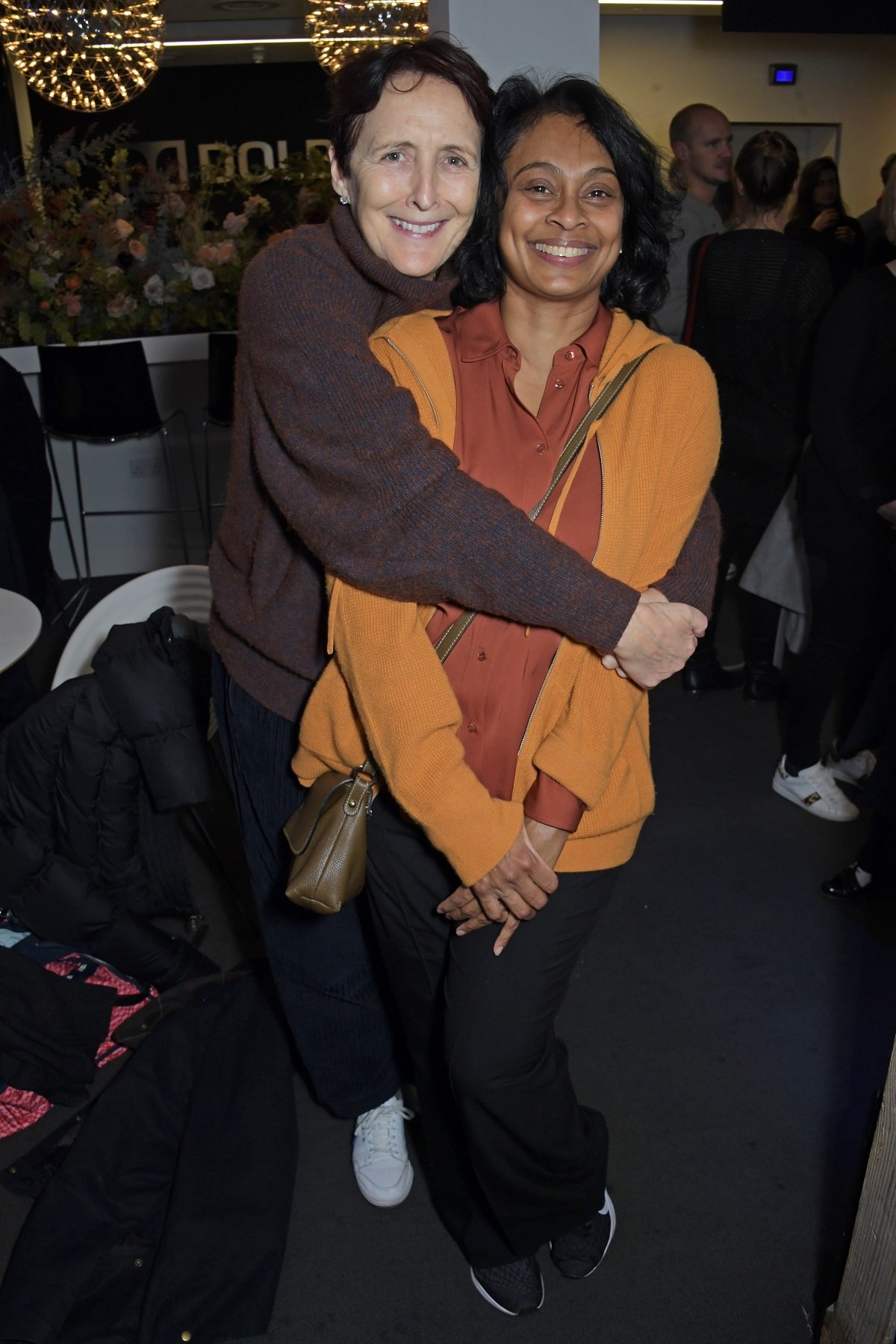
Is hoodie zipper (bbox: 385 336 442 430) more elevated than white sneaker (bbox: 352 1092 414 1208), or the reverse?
hoodie zipper (bbox: 385 336 442 430)

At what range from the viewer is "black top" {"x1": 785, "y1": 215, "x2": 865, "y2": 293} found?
4910 millimetres

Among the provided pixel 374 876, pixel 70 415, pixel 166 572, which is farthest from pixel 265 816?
pixel 70 415

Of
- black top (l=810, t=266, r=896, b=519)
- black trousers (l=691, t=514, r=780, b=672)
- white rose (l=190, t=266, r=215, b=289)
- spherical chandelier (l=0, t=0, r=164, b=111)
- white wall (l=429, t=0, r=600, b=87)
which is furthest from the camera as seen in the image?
white rose (l=190, t=266, r=215, b=289)

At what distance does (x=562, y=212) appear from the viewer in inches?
52.1

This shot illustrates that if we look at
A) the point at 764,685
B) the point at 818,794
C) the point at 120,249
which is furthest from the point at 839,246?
the point at 120,249

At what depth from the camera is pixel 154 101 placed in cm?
1163

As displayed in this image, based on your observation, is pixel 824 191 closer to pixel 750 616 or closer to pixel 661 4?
pixel 750 616

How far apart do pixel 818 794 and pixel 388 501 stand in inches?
91.2

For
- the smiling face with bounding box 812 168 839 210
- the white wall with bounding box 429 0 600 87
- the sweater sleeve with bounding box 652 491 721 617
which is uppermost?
the white wall with bounding box 429 0 600 87

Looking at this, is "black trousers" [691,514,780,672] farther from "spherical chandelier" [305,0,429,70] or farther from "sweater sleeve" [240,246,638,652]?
"spherical chandelier" [305,0,429,70]

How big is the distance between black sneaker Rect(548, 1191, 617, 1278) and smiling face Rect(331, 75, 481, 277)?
1516 millimetres

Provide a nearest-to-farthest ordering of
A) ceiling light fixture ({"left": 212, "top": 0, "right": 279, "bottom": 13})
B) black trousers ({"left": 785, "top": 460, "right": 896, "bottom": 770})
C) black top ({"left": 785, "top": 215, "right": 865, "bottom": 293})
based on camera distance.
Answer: black trousers ({"left": 785, "top": 460, "right": 896, "bottom": 770})
black top ({"left": 785, "top": 215, "right": 865, "bottom": 293})
ceiling light fixture ({"left": 212, "top": 0, "right": 279, "bottom": 13})

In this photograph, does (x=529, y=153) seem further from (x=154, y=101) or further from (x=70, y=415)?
(x=154, y=101)

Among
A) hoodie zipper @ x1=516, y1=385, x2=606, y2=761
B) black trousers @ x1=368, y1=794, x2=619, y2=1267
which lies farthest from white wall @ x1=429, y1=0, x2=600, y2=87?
black trousers @ x1=368, y1=794, x2=619, y2=1267
